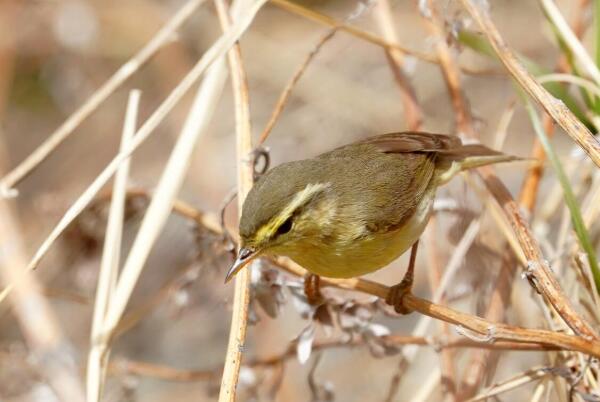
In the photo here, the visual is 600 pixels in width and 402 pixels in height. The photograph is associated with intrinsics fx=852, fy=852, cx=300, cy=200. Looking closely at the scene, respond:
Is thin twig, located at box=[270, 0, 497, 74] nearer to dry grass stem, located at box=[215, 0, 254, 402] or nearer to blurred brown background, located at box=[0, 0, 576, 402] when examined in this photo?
dry grass stem, located at box=[215, 0, 254, 402]

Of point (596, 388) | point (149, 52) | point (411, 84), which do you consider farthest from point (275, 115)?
point (596, 388)

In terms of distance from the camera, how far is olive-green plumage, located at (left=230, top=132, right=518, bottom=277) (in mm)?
2588

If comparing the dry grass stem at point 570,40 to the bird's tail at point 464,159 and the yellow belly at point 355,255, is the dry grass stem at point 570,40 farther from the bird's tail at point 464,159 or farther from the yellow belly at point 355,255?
the yellow belly at point 355,255

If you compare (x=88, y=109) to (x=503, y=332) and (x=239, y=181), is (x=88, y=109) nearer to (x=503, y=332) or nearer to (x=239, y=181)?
(x=239, y=181)

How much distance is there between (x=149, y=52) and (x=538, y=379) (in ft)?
6.18

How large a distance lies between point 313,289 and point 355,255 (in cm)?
24

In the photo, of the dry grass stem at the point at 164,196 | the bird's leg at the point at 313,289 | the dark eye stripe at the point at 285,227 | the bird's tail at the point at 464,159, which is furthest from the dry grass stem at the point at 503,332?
the dry grass stem at the point at 164,196

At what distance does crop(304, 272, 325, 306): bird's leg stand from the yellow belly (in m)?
0.13

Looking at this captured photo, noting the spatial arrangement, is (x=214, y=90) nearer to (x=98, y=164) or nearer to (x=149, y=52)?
(x=149, y=52)

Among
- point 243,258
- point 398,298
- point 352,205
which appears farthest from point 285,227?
point 398,298

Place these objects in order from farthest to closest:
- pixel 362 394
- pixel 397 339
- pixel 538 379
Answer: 1. pixel 362 394
2. pixel 397 339
3. pixel 538 379

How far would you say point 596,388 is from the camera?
246 cm

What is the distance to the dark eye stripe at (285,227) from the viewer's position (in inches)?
103

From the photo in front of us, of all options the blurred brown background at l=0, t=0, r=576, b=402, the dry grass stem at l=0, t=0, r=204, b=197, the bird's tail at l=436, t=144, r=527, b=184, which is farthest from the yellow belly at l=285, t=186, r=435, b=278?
the blurred brown background at l=0, t=0, r=576, b=402
